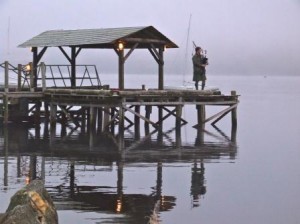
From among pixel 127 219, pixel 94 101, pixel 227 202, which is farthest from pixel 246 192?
pixel 94 101

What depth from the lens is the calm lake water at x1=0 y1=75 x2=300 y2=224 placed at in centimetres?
1830

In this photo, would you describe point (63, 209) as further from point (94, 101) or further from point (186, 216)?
point (94, 101)

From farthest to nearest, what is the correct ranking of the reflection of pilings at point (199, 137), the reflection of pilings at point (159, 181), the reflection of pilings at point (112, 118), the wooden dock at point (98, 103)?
the reflection of pilings at point (112, 118) < the wooden dock at point (98, 103) < the reflection of pilings at point (199, 137) < the reflection of pilings at point (159, 181)

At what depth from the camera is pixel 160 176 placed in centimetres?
2378

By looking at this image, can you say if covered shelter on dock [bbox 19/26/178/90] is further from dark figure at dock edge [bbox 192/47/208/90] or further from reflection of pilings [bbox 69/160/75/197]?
reflection of pilings [bbox 69/160/75/197]

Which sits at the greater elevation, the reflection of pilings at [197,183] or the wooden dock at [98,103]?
the wooden dock at [98,103]

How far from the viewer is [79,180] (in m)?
22.4

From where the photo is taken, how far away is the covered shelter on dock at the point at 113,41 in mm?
36000

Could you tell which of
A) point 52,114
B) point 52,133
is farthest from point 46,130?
point 52,133

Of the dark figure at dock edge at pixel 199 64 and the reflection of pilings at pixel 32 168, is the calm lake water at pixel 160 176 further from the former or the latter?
the dark figure at dock edge at pixel 199 64

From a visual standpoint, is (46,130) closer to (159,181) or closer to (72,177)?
(72,177)

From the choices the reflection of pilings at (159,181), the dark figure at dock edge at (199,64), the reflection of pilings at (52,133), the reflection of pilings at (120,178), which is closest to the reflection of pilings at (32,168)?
the reflection of pilings at (120,178)

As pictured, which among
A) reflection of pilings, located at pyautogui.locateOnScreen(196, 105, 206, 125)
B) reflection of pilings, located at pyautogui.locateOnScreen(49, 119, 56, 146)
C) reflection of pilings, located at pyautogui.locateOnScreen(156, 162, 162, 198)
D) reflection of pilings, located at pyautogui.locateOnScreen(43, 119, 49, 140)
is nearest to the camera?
reflection of pilings, located at pyautogui.locateOnScreen(156, 162, 162, 198)

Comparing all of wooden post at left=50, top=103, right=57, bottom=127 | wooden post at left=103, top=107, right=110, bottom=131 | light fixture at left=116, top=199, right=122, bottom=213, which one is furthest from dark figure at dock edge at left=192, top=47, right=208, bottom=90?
light fixture at left=116, top=199, right=122, bottom=213
